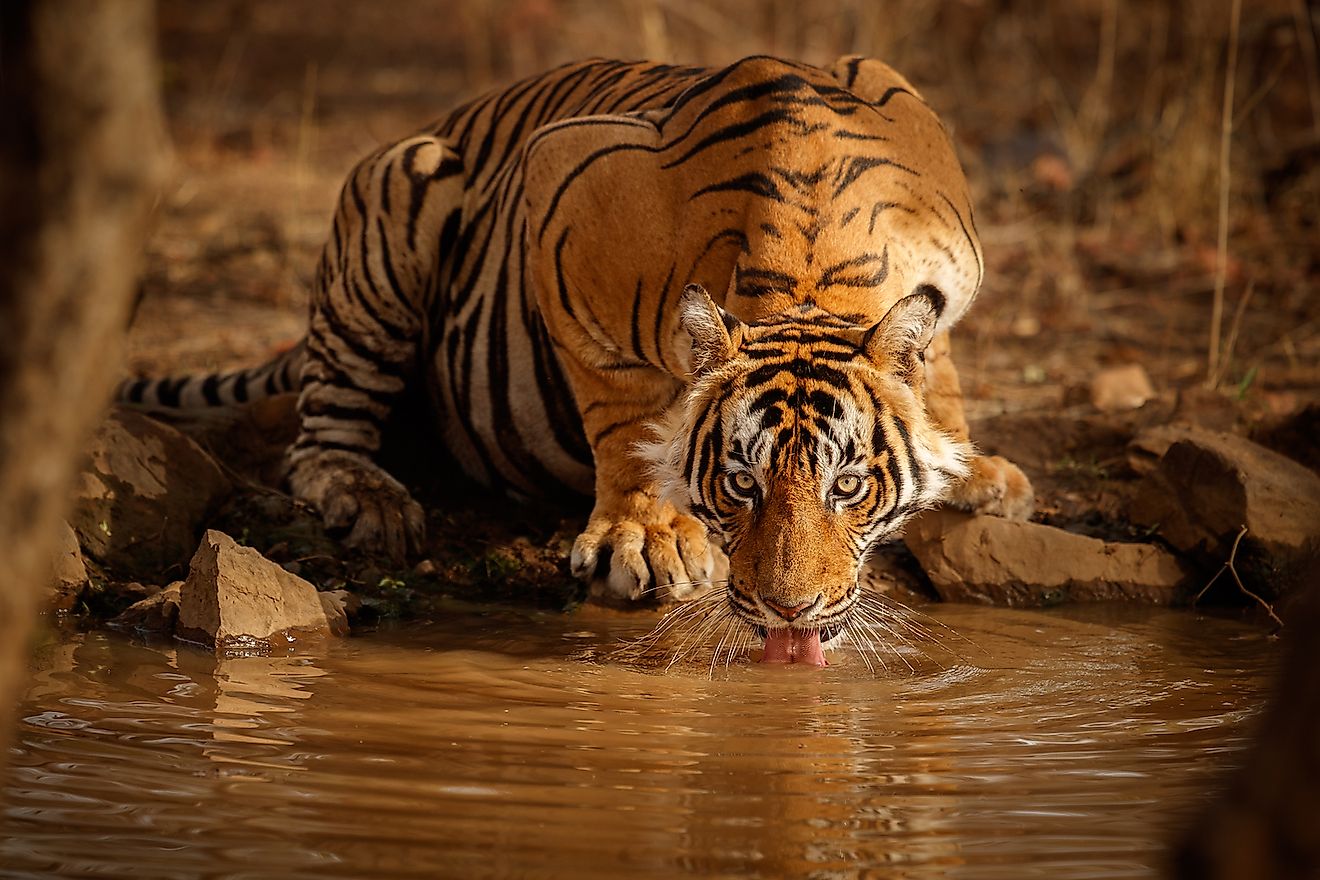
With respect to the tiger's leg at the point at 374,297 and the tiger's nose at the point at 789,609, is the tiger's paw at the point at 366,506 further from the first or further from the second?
the tiger's nose at the point at 789,609

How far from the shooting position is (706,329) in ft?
12.0

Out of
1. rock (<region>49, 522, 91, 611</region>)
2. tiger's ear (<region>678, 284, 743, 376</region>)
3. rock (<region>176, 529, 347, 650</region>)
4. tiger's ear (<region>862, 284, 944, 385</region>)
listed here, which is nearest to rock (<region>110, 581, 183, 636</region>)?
rock (<region>176, 529, 347, 650</region>)

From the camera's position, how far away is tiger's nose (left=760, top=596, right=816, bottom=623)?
3.48 meters

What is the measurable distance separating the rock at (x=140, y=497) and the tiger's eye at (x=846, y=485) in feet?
7.01

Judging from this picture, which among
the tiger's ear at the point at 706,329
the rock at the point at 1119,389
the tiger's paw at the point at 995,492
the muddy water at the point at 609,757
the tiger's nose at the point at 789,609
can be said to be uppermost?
the rock at the point at 1119,389

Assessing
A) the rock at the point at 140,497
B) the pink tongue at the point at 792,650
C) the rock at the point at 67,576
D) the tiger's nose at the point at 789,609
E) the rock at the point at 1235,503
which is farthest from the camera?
the rock at the point at 140,497

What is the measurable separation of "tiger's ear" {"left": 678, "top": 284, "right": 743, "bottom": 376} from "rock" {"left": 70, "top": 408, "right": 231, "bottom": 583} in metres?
1.88

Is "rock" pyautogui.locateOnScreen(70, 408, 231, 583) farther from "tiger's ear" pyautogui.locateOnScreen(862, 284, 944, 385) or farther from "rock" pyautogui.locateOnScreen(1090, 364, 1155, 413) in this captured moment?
"rock" pyautogui.locateOnScreen(1090, 364, 1155, 413)

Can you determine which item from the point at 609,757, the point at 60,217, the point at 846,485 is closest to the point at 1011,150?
the point at 846,485

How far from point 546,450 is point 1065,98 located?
272 inches

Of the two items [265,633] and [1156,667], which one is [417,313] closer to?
[265,633]

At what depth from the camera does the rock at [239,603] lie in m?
4.07

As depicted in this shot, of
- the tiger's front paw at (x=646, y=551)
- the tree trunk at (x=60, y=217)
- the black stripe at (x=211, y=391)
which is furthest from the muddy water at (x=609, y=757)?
the black stripe at (x=211, y=391)

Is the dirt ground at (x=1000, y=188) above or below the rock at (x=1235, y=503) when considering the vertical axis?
above
